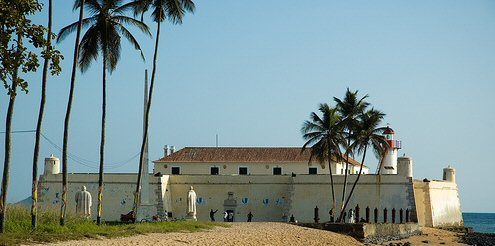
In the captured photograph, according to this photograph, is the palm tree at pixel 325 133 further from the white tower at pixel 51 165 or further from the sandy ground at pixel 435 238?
the white tower at pixel 51 165

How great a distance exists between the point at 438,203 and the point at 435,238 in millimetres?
9537

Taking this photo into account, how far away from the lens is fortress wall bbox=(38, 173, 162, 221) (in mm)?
55531

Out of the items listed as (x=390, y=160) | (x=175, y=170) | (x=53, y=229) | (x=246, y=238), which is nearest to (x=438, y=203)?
(x=390, y=160)

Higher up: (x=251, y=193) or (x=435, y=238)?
(x=251, y=193)

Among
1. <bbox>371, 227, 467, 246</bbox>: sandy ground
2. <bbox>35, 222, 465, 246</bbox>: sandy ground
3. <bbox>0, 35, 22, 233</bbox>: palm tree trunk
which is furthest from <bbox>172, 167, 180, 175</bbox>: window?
<bbox>0, 35, 22, 233</bbox>: palm tree trunk

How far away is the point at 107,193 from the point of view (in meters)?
56.4

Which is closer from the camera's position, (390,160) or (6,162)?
(6,162)

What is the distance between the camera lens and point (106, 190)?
185ft

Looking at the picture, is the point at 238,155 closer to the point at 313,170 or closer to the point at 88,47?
the point at 313,170

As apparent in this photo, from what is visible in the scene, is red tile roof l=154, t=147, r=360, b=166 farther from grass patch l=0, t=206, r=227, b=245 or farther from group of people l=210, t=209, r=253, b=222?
grass patch l=0, t=206, r=227, b=245

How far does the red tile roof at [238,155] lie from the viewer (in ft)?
202

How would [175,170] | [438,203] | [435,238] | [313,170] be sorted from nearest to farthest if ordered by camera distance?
[435,238] → [438,203] → [313,170] → [175,170]

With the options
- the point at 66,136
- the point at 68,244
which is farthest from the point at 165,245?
the point at 66,136

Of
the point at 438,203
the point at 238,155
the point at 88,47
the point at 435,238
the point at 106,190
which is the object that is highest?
the point at 88,47
